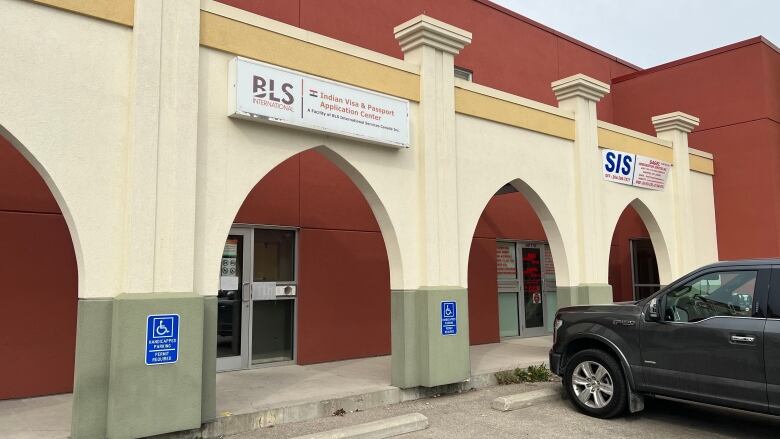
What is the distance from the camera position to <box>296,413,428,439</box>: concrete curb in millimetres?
5922

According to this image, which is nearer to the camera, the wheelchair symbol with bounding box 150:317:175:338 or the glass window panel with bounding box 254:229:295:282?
the wheelchair symbol with bounding box 150:317:175:338

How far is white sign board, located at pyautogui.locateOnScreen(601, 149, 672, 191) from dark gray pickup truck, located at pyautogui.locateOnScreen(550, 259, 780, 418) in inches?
176

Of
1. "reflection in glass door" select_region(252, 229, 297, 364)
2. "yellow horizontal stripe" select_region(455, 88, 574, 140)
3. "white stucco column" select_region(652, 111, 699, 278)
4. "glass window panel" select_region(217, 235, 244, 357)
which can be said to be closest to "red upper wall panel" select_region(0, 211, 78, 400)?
"glass window panel" select_region(217, 235, 244, 357)

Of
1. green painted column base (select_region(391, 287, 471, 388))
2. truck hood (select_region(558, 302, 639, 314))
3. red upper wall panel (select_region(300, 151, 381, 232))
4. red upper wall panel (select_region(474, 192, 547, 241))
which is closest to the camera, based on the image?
truck hood (select_region(558, 302, 639, 314))

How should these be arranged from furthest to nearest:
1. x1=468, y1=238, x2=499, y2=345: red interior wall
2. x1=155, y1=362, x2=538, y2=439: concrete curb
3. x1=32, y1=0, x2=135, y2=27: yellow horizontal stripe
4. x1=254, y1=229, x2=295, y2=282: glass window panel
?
x1=468, y1=238, x2=499, y2=345: red interior wall < x1=254, y1=229, x2=295, y2=282: glass window panel < x1=155, y1=362, x2=538, y2=439: concrete curb < x1=32, y1=0, x2=135, y2=27: yellow horizontal stripe

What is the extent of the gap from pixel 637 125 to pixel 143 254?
13789mm

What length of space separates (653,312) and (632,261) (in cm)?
988

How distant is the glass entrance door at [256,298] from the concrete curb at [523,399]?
392cm

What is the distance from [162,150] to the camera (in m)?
6.02

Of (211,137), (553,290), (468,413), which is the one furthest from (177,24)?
(553,290)

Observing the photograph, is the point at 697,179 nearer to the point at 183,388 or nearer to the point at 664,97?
the point at 664,97

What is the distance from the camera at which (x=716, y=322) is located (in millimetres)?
6078

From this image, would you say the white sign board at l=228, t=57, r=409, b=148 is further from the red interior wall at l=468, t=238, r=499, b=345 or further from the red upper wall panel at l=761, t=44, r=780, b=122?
the red upper wall panel at l=761, t=44, r=780, b=122

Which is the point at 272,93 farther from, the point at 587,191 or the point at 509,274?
the point at 509,274
